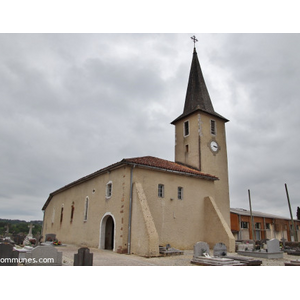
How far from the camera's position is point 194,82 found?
97.8ft

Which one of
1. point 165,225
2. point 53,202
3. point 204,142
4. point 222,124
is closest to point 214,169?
point 204,142

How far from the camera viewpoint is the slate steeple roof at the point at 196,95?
87.3 feet

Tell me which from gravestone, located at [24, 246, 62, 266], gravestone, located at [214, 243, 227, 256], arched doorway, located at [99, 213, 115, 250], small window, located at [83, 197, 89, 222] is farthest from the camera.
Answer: small window, located at [83, 197, 89, 222]

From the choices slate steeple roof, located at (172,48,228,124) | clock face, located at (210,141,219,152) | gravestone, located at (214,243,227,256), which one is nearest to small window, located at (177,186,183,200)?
gravestone, located at (214,243,227,256)

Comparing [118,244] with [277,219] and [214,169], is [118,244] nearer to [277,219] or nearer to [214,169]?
[214,169]

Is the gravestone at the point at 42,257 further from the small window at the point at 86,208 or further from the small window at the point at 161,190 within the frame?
the small window at the point at 86,208

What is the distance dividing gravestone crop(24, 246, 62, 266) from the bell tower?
53.6ft

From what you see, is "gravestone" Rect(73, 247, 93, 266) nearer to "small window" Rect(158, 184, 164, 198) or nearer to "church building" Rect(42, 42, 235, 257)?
"church building" Rect(42, 42, 235, 257)

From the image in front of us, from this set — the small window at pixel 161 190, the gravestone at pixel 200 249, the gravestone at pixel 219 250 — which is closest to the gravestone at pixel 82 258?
the gravestone at pixel 200 249

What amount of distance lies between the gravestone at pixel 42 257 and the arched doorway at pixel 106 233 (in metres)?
9.22

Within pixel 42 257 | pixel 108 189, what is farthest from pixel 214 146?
pixel 42 257

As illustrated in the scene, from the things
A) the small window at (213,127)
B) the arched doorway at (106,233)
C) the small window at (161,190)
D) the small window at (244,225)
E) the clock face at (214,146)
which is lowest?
the arched doorway at (106,233)

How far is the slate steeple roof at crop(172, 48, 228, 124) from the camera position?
2661 cm

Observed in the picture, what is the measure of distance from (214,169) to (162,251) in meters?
11.2
